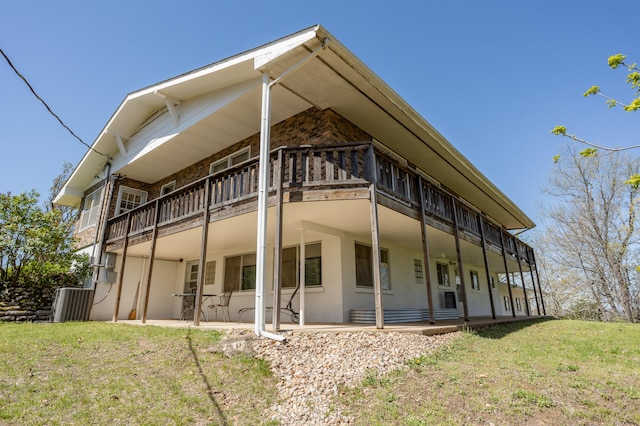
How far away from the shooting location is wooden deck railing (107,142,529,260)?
742 cm

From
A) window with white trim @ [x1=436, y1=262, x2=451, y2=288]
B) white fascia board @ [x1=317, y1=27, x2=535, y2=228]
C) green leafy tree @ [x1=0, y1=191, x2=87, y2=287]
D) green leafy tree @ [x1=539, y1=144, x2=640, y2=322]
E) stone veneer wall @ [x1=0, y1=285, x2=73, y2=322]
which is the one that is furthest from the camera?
green leafy tree @ [x1=539, y1=144, x2=640, y2=322]

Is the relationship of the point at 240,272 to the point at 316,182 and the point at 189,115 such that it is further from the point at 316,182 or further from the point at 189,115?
the point at 316,182

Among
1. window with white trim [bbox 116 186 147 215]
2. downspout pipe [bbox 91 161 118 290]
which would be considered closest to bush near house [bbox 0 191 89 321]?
downspout pipe [bbox 91 161 118 290]

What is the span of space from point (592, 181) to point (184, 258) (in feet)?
74.9

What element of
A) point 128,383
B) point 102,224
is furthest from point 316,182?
point 102,224

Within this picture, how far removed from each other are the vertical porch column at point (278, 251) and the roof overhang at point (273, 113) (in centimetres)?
217

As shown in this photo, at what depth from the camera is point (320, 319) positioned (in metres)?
9.70

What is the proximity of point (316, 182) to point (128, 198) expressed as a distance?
1127 centimetres

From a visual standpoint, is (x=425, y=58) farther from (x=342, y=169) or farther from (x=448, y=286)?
(x=448, y=286)

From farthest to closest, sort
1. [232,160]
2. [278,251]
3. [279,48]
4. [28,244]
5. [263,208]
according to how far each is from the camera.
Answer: [232,160]
[28,244]
[279,48]
[263,208]
[278,251]

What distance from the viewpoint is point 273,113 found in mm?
10156

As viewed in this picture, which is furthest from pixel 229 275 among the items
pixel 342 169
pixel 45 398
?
pixel 45 398

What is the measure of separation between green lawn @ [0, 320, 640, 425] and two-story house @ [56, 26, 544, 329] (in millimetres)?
1682

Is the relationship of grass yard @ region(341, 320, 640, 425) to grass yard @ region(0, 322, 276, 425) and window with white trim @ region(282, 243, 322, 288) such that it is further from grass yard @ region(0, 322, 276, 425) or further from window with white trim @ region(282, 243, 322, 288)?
window with white trim @ region(282, 243, 322, 288)
